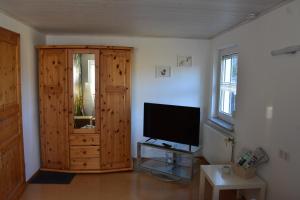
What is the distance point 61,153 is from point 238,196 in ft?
8.22

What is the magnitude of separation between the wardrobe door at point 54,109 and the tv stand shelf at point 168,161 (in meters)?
1.16

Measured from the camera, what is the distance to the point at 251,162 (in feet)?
8.20

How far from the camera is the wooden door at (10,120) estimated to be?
2523 millimetres

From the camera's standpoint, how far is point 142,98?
13.9ft

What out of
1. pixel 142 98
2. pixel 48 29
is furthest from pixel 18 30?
pixel 142 98

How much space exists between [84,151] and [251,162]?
Answer: 2301 millimetres

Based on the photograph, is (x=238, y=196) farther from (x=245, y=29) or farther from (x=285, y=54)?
(x=245, y=29)

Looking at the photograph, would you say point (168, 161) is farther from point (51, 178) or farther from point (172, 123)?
point (51, 178)

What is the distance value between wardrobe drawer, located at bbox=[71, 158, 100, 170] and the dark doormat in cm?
13

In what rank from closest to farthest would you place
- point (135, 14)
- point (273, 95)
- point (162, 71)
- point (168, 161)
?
point (273, 95) < point (135, 14) < point (168, 161) < point (162, 71)

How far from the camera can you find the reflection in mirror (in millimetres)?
3533

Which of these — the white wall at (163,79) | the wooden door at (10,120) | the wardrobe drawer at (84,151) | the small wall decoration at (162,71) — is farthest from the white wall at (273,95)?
the wooden door at (10,120)

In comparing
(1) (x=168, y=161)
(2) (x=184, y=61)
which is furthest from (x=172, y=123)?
(2) (x=184, y=61)

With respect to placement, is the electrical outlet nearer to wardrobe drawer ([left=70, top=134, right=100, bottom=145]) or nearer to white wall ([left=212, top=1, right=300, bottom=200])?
white wall ([left=212, top=1, right=300, bottom=200])
